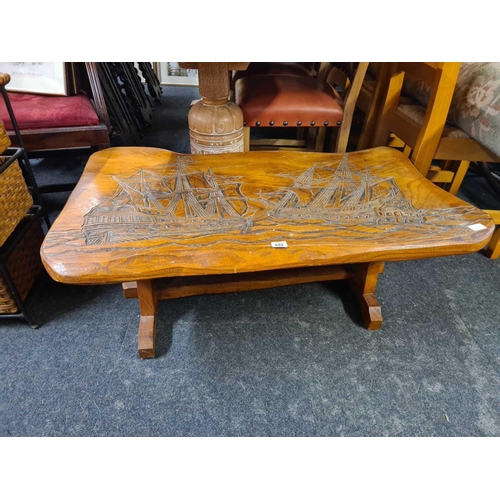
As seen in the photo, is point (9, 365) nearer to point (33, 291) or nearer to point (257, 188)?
point (33, 291)

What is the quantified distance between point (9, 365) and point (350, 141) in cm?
221

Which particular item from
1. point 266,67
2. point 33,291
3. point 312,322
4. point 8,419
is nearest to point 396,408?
point 312,322

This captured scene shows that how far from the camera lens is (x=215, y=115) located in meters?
1.50

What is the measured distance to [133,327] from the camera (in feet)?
4.37

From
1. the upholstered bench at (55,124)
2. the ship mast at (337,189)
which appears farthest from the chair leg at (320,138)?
the upholstered bench at (55,124)

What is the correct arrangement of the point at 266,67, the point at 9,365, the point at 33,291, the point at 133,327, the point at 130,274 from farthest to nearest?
the point at 266,67, the point at 33,291, the point at 133,327, the point at 9,365, the point at 130,274


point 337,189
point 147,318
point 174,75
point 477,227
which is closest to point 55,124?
point 147,318

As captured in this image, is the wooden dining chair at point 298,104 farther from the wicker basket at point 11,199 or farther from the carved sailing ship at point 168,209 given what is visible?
the wicker basket at point 11,199

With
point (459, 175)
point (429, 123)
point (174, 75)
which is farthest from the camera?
point (174, 75)

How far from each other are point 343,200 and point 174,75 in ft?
10.0

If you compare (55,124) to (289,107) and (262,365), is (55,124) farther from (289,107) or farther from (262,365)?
(262,365)

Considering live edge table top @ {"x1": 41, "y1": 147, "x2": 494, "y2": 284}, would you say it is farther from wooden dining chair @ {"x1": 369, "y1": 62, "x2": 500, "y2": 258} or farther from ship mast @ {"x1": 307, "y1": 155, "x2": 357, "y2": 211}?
wooden dining chair @ {"x1": 369, "y1": 62, "x2": 500, "y2": 258}

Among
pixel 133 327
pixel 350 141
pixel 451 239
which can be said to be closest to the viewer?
pixel 451 239

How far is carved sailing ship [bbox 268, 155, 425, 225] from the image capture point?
1.11 metres
